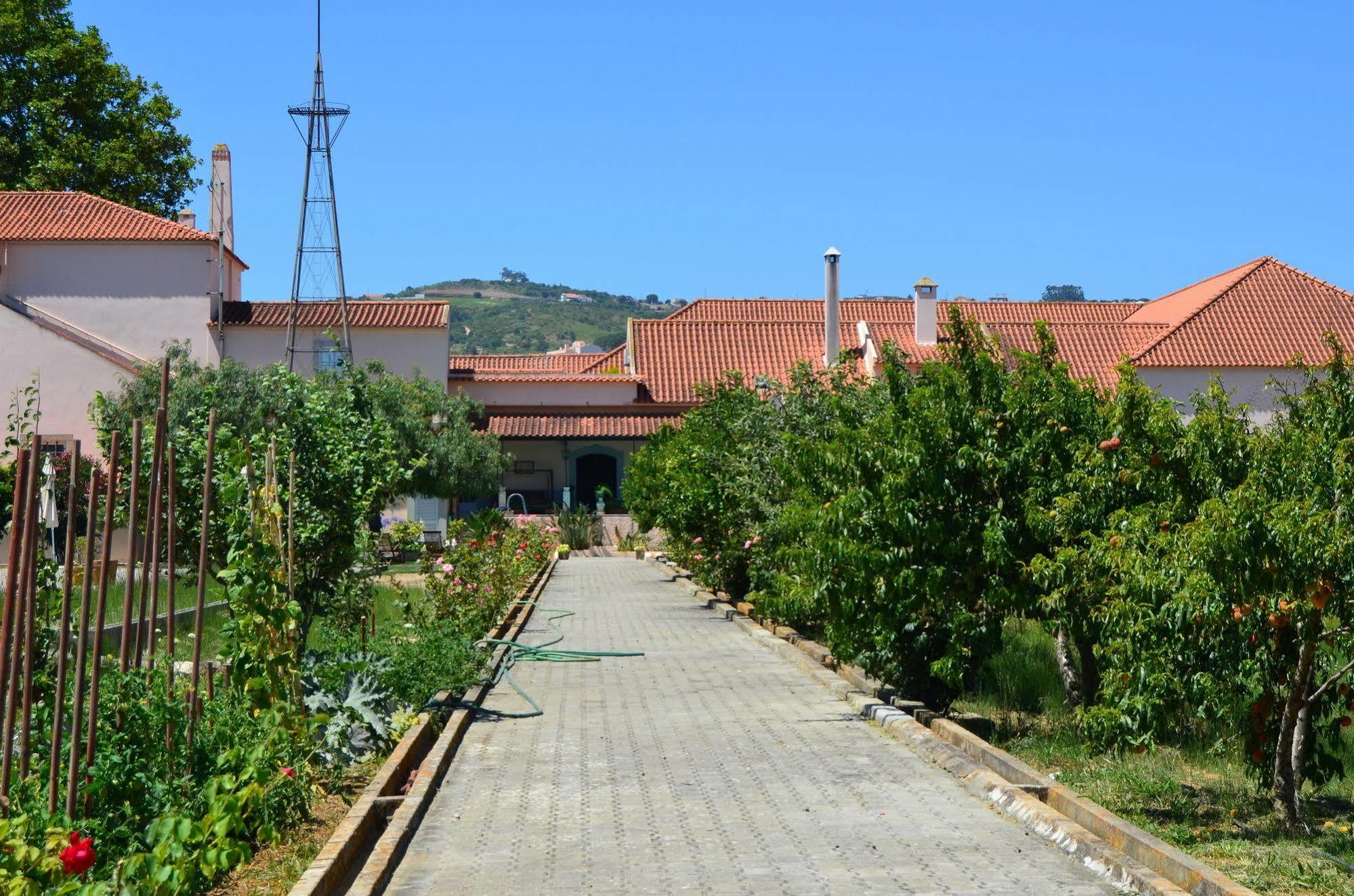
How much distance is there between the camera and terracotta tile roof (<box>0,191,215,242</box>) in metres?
40.6

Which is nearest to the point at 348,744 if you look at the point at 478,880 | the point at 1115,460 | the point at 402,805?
the point at 402,805

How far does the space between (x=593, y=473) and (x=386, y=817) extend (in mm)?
38405

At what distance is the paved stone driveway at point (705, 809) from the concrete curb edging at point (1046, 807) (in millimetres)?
112

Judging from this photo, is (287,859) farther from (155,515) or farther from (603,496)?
(603,496)

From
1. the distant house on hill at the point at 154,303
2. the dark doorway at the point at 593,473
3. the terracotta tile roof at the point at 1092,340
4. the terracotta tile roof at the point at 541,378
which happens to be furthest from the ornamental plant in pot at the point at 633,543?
the terracotta tile roof at the point at 1092,340

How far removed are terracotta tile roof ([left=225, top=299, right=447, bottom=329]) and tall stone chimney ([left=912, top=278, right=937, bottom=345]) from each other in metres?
15.9

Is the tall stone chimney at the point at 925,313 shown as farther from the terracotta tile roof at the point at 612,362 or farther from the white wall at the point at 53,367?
the white wall at the point at 53,367

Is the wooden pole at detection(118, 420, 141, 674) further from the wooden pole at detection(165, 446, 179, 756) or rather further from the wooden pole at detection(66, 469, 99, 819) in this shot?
the wooden pole at detection(165, 446, 179, 756)

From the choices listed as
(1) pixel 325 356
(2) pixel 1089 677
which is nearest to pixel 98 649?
(2) pixel 1089 677

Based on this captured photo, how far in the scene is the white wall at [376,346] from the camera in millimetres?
43344

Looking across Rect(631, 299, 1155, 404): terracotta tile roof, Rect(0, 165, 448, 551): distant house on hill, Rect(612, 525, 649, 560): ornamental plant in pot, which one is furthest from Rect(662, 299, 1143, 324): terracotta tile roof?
Rect(612, 525, 649, 560): ornamental plant in pot

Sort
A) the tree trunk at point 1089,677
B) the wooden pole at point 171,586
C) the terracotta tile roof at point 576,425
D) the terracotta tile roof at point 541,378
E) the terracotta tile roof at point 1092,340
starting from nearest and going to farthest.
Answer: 1. the wooden pole at point 171,586
2. the tree trunk at point 1089,677
3. the terracotta tile roof at point 576,425
4. the terracotta tile roof at point 541,378
5. the terracotta tile roof at point 1092,340

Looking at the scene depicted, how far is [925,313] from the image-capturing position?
48.7 metres

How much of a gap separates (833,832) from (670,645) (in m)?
9.68
